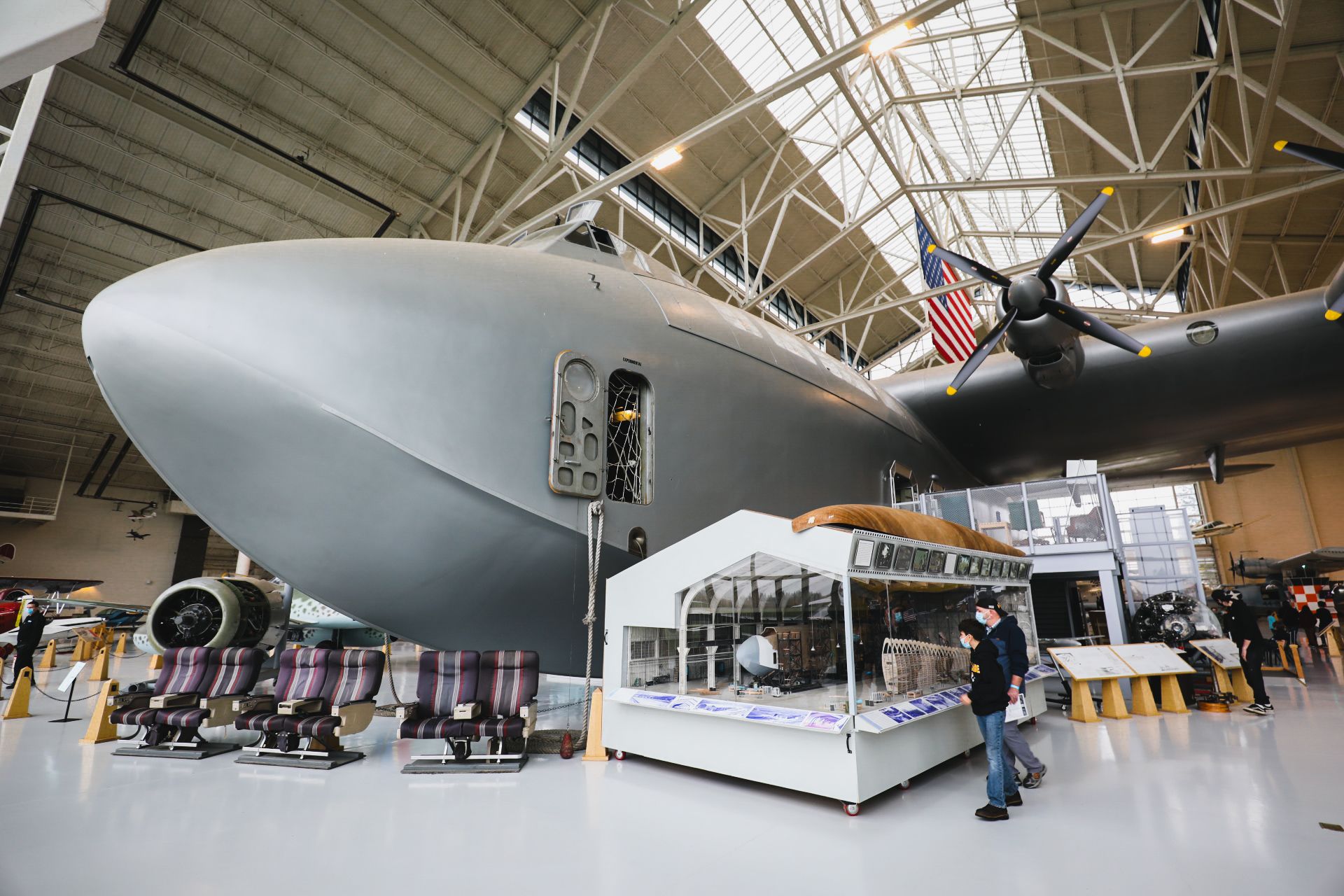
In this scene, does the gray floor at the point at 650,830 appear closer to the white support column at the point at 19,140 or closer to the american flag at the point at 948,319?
the white support column at the point at 19,140

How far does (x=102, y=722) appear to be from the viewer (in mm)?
6672

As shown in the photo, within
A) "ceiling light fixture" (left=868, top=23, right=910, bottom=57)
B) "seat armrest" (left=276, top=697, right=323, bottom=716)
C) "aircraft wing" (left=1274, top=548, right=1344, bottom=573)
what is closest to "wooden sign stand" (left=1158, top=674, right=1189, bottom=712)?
"seat armrest" (left=276, top=697, right=323, bottom=716)

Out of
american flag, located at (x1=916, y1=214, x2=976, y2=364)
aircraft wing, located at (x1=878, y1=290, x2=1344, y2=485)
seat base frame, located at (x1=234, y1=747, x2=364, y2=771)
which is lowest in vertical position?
seat base frame, located at (x1=234, y1=747, x2=364, y2=771)

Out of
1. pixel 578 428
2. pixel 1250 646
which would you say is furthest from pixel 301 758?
pixel 1250 646

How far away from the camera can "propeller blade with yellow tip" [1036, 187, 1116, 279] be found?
28.9 ft

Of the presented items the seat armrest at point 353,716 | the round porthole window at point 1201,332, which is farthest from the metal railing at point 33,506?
the round porthole window at point 1201,332

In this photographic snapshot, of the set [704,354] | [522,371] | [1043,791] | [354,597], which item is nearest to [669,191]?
[704,354]

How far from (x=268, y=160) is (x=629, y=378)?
13189mm

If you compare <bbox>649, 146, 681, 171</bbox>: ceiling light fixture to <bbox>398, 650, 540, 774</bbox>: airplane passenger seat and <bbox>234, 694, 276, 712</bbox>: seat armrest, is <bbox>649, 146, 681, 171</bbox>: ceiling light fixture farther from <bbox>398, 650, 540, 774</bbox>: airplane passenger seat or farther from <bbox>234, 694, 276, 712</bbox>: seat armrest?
<bbox>234, 694, 276, 712</bbox>: seat armrest

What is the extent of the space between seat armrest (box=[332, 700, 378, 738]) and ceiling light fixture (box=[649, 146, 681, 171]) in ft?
34.9

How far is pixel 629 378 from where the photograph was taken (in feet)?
21.7

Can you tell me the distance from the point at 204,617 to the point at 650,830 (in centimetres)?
788

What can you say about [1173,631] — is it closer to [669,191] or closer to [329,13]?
[669,191]

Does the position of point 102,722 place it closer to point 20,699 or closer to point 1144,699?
point 20,699
